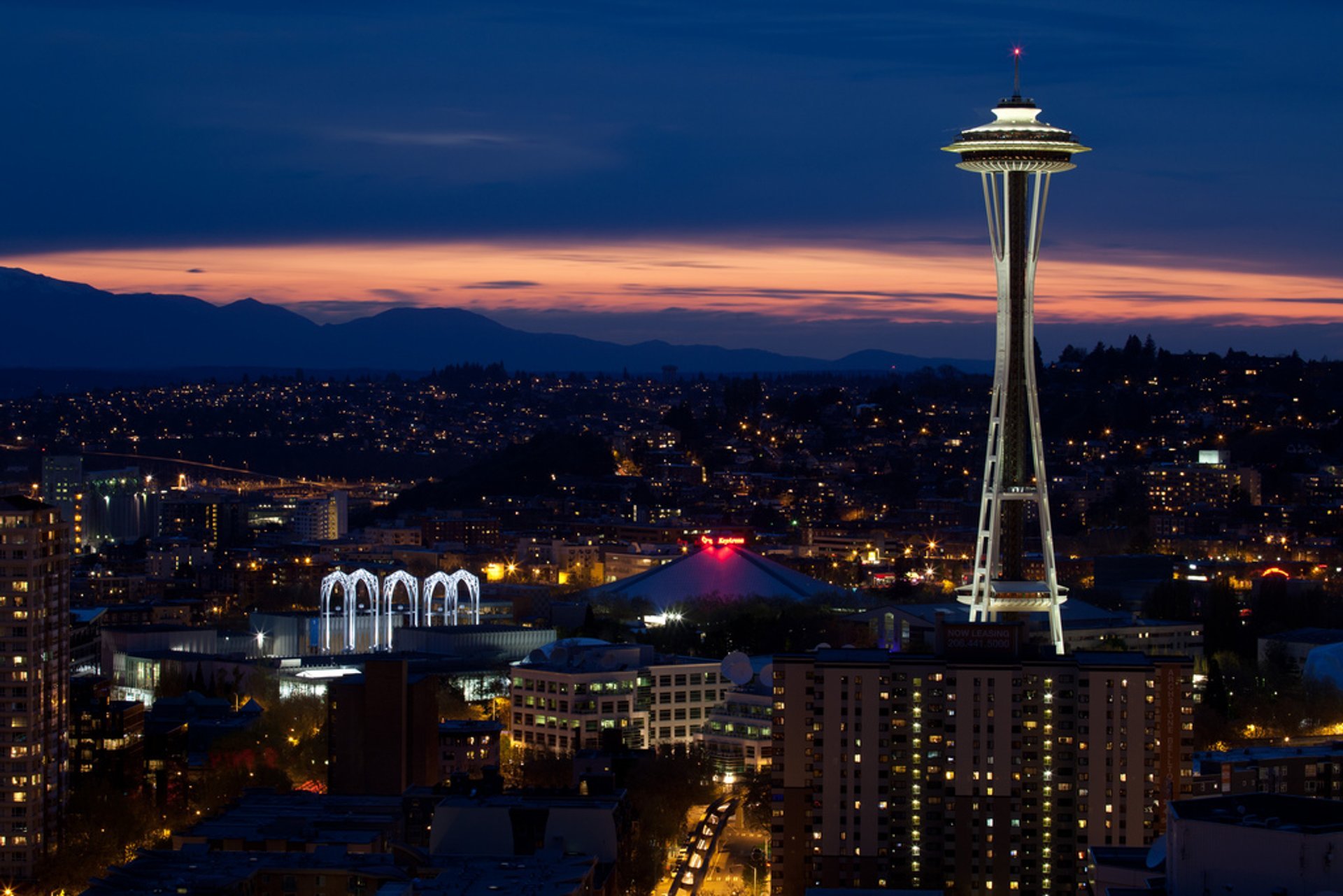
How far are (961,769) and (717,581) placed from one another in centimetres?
3388

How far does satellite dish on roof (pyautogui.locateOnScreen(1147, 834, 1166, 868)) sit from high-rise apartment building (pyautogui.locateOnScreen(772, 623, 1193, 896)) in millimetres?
A: 6858

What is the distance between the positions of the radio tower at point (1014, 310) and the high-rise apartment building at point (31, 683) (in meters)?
17.6

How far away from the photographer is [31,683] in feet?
131

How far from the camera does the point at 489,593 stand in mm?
74688

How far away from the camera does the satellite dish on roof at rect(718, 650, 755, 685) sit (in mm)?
49344

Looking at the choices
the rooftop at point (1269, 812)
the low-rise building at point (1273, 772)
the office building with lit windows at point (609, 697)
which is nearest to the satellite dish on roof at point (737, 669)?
the office building with lit windows at point (609, 697)

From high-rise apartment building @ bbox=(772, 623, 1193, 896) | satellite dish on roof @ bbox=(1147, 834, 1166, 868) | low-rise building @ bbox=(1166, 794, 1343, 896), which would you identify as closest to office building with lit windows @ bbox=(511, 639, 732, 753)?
high-rise apartment building @ bbox=(772, 623, 1193, 896)

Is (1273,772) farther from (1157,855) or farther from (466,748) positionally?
(1157,855)

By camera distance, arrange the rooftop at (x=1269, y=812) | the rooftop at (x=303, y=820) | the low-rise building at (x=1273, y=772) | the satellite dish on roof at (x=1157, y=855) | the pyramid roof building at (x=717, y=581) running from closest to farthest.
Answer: the rooftop at (x=1269, y=812) → the satellite dish on roof at (x=1157, y=855) → the rooftop at (x=303, y=820) → the low-rise building at (x=1273, y=772) → the pyramid roof building at (x=717, y=581)

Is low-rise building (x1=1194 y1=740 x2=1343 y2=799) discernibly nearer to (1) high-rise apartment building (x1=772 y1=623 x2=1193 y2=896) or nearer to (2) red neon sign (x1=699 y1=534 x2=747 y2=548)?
(1) high-rise apartment building (x1=772 y1=623 x2=1193 y2=896)

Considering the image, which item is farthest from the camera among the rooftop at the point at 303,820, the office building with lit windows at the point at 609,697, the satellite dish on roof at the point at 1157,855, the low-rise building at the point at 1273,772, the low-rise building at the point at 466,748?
the office building with lit windows at the point at 609,697

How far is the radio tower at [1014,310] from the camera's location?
50.1 m

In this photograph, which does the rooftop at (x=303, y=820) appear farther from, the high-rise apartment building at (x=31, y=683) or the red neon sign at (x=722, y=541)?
the red neon sign at (x=722, y=541)

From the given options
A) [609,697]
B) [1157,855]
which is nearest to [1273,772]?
[609,697]
